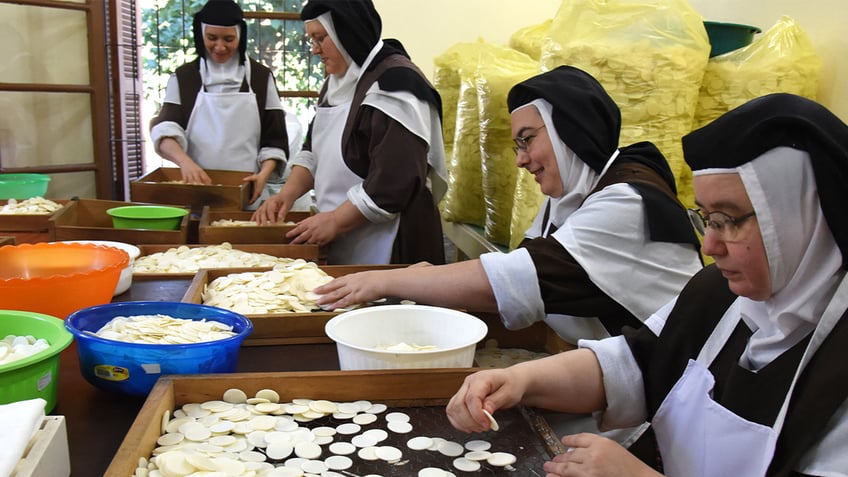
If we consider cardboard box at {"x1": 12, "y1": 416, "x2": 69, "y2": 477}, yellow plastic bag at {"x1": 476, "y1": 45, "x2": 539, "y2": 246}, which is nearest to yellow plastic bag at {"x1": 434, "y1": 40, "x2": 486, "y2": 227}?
yellow plastic bag at {"x1": 476, "y1": 45, "x2": 539, "y2": 246}

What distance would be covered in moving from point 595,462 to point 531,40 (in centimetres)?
286

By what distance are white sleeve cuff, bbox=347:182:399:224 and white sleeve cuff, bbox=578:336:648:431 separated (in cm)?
113

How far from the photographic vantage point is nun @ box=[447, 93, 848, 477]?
0.86 metres

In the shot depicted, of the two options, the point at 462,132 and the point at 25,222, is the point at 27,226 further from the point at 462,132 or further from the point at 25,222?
the point at 462,132

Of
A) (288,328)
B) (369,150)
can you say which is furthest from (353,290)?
(369,150)

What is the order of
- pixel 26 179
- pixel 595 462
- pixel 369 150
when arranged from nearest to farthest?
pixel 595 462
pixel 369 150
pixel 26 179

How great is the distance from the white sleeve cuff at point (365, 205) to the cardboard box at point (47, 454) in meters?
1.44

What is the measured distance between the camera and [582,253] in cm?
152

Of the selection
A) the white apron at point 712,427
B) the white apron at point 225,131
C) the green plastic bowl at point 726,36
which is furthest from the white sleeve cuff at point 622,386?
the white apron at point 225,131

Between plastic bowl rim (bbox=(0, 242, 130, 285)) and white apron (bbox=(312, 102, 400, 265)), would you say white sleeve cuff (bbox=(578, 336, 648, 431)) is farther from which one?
white apron (bbox=(312, 102, 400, 265))

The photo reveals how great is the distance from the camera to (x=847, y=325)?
33.8 inches

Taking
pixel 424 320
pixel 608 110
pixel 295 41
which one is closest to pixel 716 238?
pixel 424 320

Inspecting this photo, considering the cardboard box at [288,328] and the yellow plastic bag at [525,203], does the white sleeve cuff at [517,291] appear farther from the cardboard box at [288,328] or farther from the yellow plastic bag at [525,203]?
the yellow plastic bag at [525,203]

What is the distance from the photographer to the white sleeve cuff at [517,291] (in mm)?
1513
